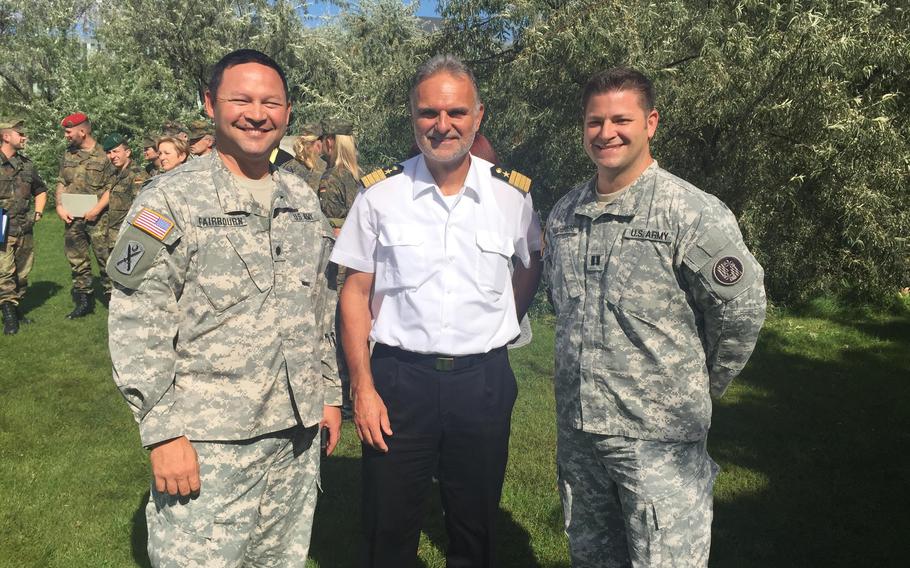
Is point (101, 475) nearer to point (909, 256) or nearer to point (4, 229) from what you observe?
point (4, 229)

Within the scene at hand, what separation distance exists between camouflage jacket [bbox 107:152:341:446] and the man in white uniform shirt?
24cm

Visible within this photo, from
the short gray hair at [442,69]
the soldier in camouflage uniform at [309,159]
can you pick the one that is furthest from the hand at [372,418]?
the soldier in camouflage uniform at [309,159]

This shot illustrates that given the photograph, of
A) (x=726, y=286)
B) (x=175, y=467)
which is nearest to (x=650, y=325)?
(x=726, y=286)

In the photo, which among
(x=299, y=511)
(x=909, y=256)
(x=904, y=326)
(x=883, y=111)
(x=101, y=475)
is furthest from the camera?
(x=904, y=326)

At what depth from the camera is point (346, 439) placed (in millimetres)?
5492

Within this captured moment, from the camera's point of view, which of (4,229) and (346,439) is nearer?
(346,439)

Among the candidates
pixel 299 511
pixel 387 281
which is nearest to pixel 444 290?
pixel 387 281

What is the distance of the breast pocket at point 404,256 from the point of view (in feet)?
8.78

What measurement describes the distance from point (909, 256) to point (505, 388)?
624 centimetres

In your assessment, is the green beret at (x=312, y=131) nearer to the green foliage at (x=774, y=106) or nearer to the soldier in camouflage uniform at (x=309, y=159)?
the soldier in camouflage uniform at (x=309, y=159)

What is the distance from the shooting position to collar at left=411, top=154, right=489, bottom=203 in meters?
2.75

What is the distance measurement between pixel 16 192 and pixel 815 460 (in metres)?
9.45

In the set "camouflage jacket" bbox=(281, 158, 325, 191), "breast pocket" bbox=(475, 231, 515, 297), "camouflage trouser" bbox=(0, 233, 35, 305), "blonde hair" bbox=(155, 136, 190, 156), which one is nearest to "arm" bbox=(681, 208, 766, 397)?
"breast pocket" bbox=(475, 231, 515, 297)

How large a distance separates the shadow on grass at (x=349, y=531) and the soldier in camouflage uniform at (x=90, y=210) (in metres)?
6.27
